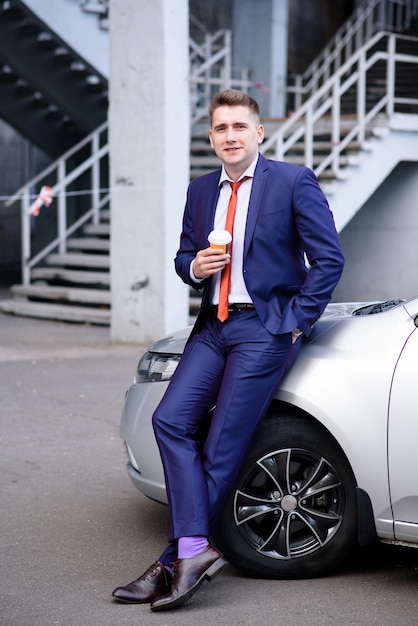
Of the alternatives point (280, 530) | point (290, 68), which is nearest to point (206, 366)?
point (280, 530)

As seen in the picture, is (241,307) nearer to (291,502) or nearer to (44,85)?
(291,502)

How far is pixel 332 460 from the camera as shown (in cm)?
432

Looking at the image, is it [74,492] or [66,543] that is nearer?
[66,543]

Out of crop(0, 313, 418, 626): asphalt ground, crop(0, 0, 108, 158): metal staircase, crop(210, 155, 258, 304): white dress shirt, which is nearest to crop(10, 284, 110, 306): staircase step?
crop(0, 0, 108, 158): metal staircase

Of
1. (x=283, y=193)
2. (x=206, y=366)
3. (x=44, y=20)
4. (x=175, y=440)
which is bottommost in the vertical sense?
(x=175, y=440)

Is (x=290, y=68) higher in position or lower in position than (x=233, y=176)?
higher

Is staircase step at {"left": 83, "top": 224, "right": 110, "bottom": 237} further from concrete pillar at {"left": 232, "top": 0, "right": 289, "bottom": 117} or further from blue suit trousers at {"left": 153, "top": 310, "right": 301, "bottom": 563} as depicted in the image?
blue suit trousers at {"left": 153, "top": 310, "right": 301, "bottom": 563}

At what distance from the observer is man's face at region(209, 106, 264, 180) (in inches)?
173

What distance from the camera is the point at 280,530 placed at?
14.3 ft

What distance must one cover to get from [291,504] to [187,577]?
0.55m

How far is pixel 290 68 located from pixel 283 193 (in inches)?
725

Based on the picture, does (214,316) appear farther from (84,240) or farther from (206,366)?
(84,240)

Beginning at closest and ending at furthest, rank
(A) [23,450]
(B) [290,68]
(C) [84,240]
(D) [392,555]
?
1. (D) [392,555]
2. (A) [23,450]
3. (C) [84,240]
4. (B) [290,68]

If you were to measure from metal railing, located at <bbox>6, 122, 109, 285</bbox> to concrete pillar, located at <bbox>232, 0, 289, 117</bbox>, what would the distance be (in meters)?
2.74
